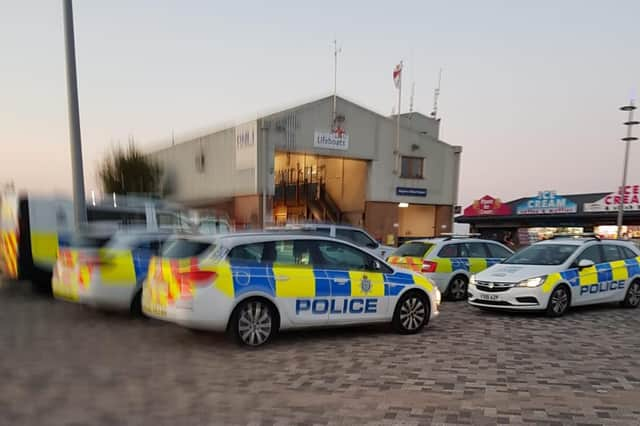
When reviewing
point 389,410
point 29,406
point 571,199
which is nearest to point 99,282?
point 29,406

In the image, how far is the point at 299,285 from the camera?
5863 millimetres

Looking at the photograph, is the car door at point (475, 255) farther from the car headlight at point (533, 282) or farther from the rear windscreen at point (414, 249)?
the car headlight at point (533, 282)

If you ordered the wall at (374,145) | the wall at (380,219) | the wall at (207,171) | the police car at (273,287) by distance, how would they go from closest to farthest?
the police car at (273,287) → the wall at (374,145) → the wall at (207,171) → the wall at (380,219)

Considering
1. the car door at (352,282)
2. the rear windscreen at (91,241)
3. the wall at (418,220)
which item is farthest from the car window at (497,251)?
the wall at (418,220)

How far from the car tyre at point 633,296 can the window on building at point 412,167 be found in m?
21.7

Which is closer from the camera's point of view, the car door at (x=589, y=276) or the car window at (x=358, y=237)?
the car door at (x=589, y=276)

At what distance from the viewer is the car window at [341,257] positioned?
6199 millimetres

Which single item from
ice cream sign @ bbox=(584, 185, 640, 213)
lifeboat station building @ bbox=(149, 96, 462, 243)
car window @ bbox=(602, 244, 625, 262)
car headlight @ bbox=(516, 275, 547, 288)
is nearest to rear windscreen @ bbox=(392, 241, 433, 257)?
Answer: car headlight @ bbox=(516, 275, 547, 288)

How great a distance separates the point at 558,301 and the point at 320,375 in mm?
5220

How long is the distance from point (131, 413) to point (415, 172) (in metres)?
29.1

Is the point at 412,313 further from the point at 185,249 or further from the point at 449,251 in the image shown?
the point at 449,251

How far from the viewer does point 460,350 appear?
564cm

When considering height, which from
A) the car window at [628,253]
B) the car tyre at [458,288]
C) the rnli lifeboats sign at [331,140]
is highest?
the rnli lifeboats sign at [331,140]

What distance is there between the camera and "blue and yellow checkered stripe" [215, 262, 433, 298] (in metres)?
5.46
